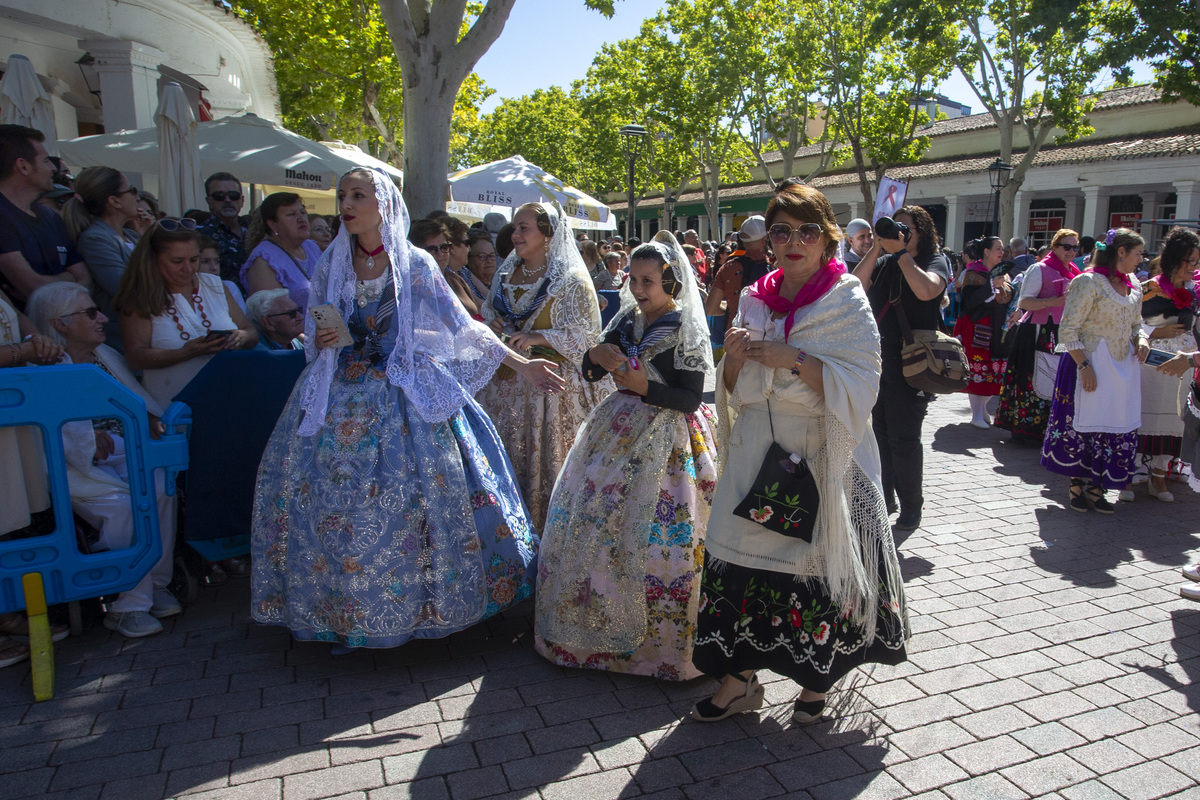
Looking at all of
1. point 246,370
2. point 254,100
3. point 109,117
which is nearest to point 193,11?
point 109,117

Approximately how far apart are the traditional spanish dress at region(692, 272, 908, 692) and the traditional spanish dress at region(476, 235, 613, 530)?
150 centimetres

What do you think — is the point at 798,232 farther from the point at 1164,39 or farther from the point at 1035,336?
the point at 1164,39

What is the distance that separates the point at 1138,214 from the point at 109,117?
27210mm

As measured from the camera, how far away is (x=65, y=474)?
3.44 metres

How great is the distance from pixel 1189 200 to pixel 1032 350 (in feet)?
62.7

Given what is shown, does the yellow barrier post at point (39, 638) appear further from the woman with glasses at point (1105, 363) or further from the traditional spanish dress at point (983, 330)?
the traditional spanish dress at point (983, 330)

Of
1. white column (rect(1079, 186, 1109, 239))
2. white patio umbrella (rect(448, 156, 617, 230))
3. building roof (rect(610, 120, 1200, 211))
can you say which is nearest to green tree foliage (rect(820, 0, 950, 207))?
building roof (rect(610, 120, 1200, 211))

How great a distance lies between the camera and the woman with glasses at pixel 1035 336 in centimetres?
688

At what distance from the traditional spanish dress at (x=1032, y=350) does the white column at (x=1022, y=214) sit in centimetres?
2344

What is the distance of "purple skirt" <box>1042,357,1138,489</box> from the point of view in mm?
5621

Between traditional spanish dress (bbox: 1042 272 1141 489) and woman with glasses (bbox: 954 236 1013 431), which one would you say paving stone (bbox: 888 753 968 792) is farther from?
woman with glasses (bbox: 954 236 1013 431)

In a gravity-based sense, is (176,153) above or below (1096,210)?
below

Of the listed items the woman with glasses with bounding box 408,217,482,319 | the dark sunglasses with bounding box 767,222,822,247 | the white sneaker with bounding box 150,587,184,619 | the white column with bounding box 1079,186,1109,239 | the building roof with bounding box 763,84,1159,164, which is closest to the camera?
the dark sunglasses with bounding box 767,222,822,247

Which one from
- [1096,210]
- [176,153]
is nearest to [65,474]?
[176,153]
